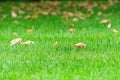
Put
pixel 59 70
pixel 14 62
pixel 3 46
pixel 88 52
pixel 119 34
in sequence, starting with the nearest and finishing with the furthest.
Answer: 1. pixel 59 70
2. pixel 14 62
3. pixel 88 52
4. pixel 3 46
5. pixel 119 34

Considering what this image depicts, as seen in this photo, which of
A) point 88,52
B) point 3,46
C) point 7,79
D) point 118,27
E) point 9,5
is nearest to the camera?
point 7,79

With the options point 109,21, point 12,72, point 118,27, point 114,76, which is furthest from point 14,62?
point 109,21

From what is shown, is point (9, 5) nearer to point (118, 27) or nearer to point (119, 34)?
point (118, 27)

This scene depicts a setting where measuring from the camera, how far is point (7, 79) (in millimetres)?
4805

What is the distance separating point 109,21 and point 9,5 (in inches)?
188

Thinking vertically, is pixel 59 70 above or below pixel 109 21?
above

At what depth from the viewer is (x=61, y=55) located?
5926 mm

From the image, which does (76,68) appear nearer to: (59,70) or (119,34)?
(59,70)

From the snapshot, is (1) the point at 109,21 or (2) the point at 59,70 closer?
(2) the point at 59,70

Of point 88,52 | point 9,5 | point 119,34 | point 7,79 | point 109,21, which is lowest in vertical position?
point 9,5

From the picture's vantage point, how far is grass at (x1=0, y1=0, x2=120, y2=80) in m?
4.99

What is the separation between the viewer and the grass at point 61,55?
16.4 ft

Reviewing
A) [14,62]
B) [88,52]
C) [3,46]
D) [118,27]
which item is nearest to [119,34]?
[118,27]

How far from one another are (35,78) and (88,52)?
1431mm
